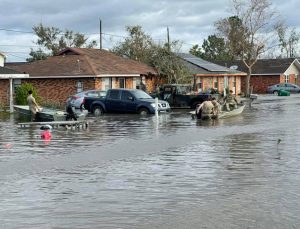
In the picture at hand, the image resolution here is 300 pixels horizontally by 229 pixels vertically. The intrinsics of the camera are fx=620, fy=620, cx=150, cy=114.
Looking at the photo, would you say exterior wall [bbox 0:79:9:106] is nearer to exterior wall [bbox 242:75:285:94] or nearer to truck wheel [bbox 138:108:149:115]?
truck wheel [bbox 138:108:149:115]

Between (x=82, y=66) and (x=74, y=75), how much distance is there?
1.69 m

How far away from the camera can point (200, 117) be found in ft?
100

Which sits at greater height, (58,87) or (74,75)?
(74,75)

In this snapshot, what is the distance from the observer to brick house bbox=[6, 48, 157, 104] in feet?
150

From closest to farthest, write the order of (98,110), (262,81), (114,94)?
(114,94)
(98,110)
(262,81)

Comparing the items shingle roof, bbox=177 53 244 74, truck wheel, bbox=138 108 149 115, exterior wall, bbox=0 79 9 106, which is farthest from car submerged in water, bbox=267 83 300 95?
truck wheel, bbox=138 108 149 115

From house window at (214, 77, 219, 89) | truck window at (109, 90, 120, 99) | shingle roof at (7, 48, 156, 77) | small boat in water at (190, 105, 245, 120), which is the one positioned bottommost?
small boat in water at (190, 105, 245, 120)

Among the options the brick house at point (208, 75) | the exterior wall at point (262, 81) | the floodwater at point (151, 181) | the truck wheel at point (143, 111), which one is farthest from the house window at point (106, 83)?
the exterior wall at point (262, 81)

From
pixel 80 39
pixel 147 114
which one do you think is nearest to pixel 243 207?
pixel 147 114

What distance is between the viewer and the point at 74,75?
4541 centimetres

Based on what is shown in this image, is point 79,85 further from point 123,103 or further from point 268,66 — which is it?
point 268,66

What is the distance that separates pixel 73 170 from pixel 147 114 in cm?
2143

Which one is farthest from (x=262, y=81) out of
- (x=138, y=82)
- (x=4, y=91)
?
(x=4, y=91)

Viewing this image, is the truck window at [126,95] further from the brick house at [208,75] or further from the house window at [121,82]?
the brick house at [208,75]
